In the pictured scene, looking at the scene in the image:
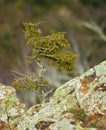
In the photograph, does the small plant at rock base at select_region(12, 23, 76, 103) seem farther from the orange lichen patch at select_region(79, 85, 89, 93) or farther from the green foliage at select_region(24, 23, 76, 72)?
the orange lichen patch at select_region(79, 85, 89, 93)

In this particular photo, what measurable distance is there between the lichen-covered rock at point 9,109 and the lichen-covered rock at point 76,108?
0.25m

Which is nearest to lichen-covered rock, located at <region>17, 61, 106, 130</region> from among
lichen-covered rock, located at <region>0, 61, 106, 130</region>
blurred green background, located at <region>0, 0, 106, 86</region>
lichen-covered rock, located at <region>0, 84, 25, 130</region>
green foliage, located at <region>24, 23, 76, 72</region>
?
lichen-covered rock, located at <region>0, 61, 106, 130</region>

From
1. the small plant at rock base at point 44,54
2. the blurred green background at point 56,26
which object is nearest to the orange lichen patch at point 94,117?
the small plant at rock base at point 44,54

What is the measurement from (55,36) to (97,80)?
6.43 ft

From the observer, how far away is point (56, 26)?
42062mm

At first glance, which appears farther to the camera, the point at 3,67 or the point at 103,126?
the point at 3,67

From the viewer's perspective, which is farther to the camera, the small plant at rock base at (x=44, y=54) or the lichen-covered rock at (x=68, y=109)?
the small plant at rock base at (x=44, y=54)

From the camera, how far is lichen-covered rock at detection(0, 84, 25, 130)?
12625 millimetres

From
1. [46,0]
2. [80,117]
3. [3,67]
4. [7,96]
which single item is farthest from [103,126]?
[46,0]

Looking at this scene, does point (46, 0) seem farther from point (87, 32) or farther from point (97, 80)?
point (97, 80)

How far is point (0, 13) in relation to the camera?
4403cm

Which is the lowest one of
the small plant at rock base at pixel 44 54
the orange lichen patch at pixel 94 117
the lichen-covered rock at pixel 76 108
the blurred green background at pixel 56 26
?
the orange lichen patch at pixel 94 117

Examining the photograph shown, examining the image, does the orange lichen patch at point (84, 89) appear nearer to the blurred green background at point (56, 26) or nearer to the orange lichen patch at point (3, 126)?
the orange lichen patch at point (3, 126)

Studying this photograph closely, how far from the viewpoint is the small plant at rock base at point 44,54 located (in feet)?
45.7
